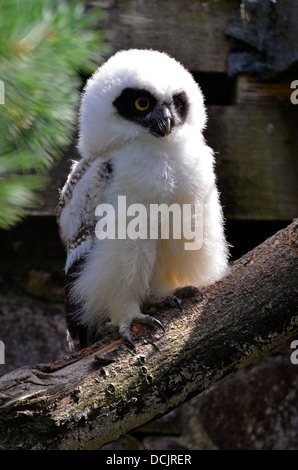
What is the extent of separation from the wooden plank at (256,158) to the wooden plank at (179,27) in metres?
0.24

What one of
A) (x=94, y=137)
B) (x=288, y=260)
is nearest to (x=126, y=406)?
(x=288, y=260)

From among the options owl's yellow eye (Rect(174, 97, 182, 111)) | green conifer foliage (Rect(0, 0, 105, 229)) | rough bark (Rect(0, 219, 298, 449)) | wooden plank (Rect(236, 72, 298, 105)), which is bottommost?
rough bark (Rect(0, 219, 298, 449))

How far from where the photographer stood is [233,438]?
9.30 ft

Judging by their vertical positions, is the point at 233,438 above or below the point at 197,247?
below

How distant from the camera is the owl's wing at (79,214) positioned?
2.02 meters

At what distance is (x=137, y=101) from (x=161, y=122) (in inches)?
4.9

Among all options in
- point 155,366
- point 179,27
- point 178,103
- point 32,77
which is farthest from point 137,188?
point 179,27

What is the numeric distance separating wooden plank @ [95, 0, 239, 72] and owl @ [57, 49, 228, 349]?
68 centimetres

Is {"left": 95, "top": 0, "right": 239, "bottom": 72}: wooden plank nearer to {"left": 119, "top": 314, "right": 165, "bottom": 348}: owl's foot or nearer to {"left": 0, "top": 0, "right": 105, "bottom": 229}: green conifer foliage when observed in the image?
{"left": 119, "top": 314, "right": 165, "bottom": 348}: owl's foot

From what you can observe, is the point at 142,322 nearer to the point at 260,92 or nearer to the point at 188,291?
the point at 188,291

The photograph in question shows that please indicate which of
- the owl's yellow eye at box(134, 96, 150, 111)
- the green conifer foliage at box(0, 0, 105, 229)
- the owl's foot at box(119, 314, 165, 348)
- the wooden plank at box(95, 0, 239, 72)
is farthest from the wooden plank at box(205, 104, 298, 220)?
the green conifer foliage at box(0, 0, 105, 229)

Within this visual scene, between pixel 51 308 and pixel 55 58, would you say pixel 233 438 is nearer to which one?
pixel 51 308

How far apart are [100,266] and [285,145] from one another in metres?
1.15

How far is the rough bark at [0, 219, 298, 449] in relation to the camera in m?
1.64
